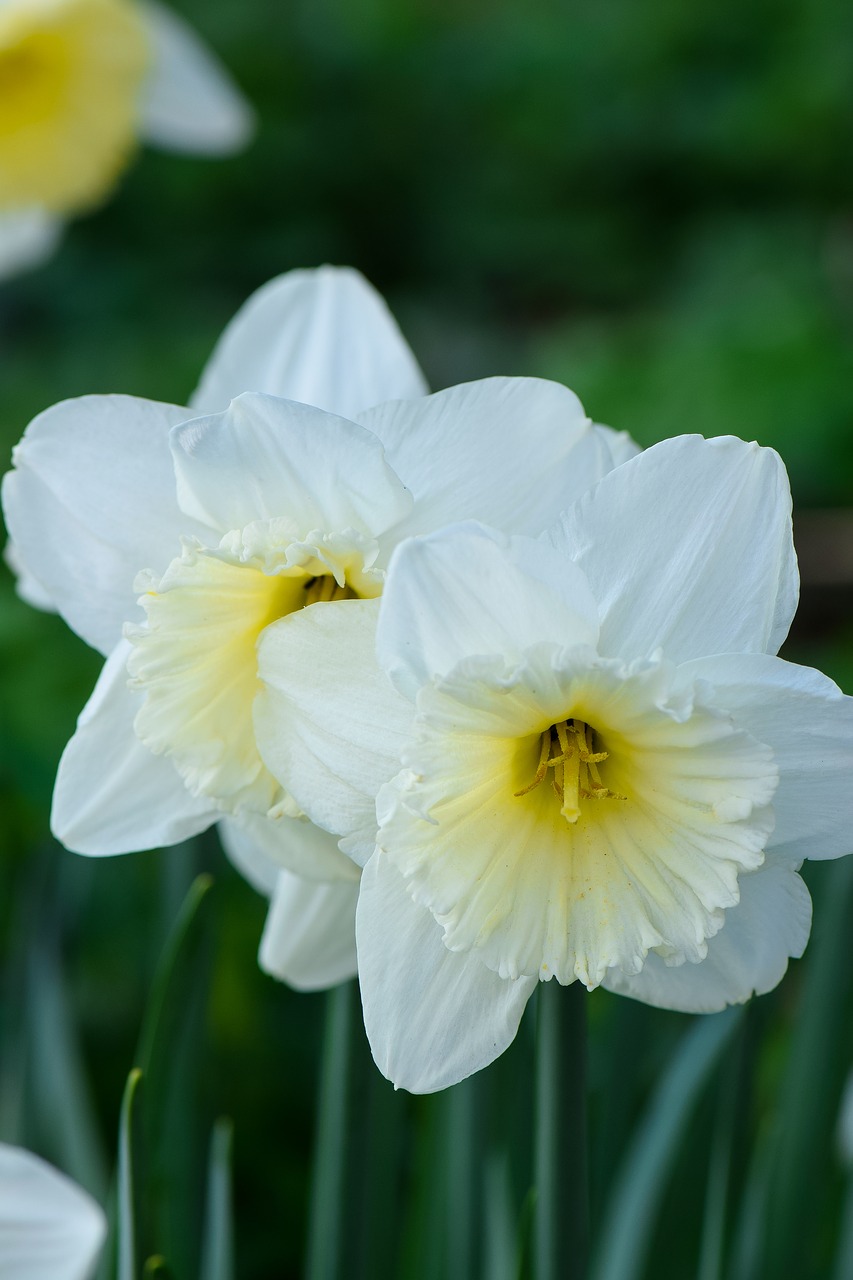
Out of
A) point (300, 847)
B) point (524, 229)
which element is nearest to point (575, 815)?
point (300, 847)

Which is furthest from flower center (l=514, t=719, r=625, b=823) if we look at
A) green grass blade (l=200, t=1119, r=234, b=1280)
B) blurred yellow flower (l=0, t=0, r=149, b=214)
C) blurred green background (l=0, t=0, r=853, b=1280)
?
blurred yellow flower (l=0, t=0, r=149, b=214)

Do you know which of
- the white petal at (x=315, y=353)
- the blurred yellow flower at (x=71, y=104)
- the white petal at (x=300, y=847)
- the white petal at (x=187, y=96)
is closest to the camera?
the white petal at (x=300, y=847)

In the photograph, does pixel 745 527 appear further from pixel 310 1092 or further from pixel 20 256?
pixel 20 256

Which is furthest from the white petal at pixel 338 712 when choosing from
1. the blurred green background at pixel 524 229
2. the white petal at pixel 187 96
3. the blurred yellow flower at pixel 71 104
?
the white petal at pixel 187 96

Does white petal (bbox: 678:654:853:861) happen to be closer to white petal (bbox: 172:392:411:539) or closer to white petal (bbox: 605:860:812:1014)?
white petal (bbox: 605:860:812:1014)

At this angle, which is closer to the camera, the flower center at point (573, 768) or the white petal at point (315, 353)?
the flower center at point (573, 768)

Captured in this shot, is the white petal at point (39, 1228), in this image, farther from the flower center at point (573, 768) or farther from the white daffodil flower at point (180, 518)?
the flower center at point (573, 768)

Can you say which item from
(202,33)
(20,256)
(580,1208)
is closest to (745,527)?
Result: (580,1208)

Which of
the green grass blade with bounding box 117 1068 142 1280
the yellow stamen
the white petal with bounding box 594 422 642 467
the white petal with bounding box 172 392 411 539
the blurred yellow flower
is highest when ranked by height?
the blurred yellow flower
